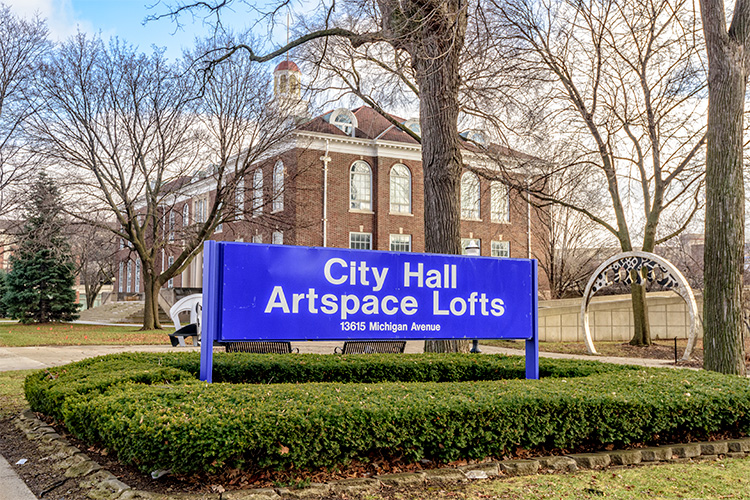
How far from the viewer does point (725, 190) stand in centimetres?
934

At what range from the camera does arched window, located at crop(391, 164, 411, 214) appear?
121 feet

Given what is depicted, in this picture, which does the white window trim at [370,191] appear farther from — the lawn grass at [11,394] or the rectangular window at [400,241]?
the lawn grass at [11,394]

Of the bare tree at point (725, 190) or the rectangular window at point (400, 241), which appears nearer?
the bare tree at point (725, 190)

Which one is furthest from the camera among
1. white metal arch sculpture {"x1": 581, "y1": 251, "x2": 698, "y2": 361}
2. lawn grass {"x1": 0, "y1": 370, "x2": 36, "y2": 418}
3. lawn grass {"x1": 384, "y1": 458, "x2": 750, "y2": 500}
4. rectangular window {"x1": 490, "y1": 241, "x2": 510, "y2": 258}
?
rectangular window {"x1": 490, "y1": 241, "x2": 510, "y2": 258}

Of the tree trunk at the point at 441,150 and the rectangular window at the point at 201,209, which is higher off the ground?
the rectangular window at the point at 201,209

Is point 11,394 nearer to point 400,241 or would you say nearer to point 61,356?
point 61,356

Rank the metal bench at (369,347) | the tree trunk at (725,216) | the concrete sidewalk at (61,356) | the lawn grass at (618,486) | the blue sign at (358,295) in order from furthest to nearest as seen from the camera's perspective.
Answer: the concrete sidewalk at (61,356), the metal bench at (369,347), the tree trunk at (725,216), the blue sign at (358,295), the lawn grass at (618,486)

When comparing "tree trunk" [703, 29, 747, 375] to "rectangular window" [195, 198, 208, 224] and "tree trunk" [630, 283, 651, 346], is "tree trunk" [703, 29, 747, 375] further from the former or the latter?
"rectangular window" [195, 198, 208, 224]

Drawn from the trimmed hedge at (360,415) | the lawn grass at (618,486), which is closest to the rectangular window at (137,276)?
the trimmed hedge at (360,415)

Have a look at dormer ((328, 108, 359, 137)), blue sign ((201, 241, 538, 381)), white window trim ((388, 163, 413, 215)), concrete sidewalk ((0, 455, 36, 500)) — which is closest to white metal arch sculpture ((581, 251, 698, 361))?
blue sign ((201, 241, 538, 381))

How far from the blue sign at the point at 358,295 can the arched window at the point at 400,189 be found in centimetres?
2914

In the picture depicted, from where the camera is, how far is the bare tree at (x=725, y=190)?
30.3ft

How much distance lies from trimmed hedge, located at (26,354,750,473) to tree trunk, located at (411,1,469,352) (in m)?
4.29

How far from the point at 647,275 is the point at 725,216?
9070 millimetres
